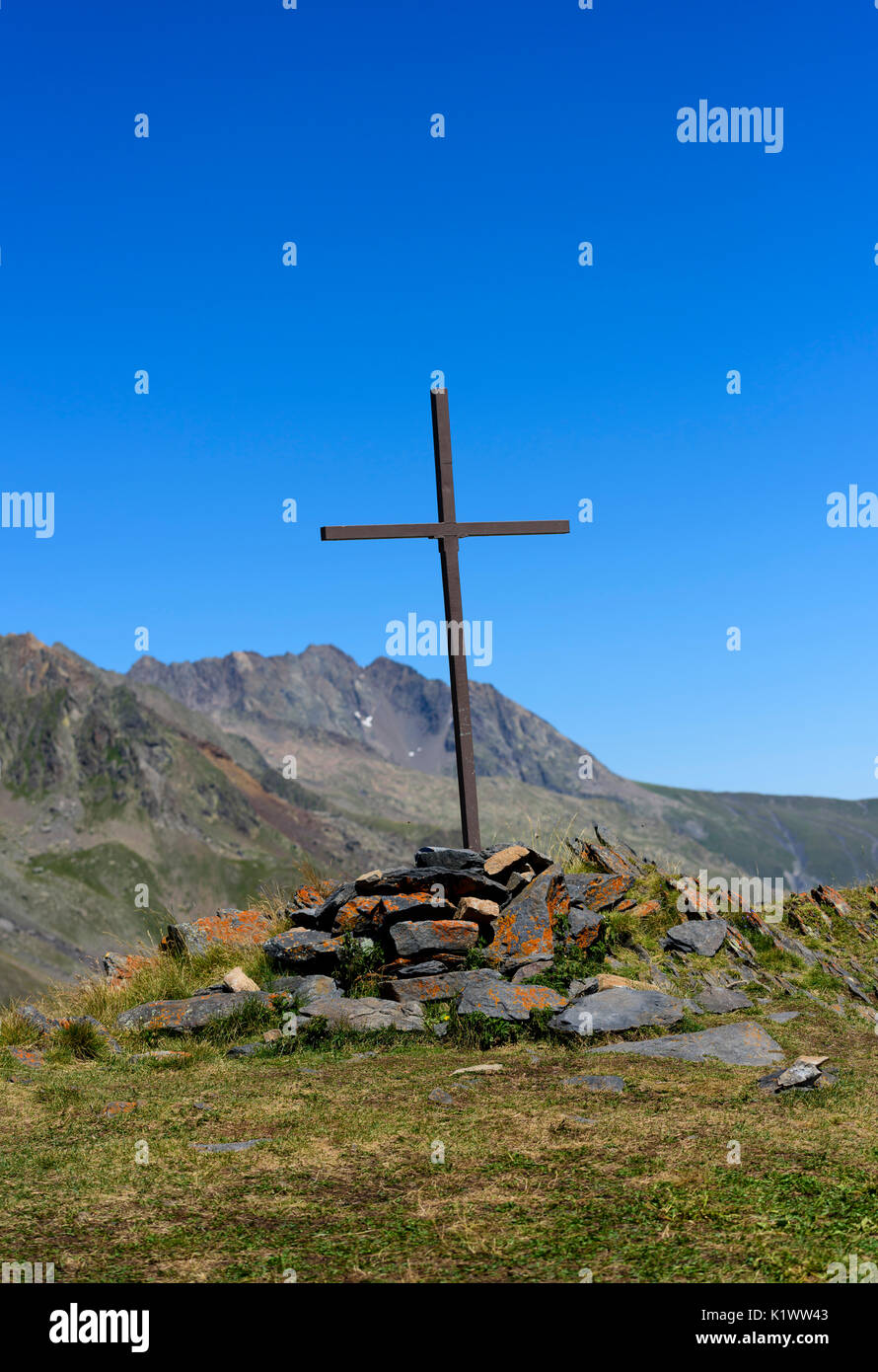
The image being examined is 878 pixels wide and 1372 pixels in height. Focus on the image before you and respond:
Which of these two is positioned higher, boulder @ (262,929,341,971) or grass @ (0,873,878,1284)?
boulder @ (262,929,341,971)

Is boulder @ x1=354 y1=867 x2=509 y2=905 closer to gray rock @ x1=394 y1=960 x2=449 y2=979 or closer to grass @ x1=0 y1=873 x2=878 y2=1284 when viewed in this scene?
gray rock @ x1=394 y1=960 x2=449 y2=979

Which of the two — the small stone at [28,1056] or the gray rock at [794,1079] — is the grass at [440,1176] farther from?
the small stone at [28,1056]

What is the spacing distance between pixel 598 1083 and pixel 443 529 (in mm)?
9860

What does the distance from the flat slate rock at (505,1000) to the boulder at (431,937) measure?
119cm

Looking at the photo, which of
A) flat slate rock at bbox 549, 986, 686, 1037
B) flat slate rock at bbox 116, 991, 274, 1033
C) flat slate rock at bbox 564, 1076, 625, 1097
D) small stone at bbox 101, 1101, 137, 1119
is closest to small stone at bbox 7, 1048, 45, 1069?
flat slate rock at bbox 116, 991, 274, 1033

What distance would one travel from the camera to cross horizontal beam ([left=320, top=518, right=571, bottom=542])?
1698 centimetres

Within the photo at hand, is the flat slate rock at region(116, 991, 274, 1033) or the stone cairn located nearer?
the stone cairn

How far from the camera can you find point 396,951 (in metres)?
14.2

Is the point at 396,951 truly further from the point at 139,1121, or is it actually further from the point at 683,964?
the point at 139,1121

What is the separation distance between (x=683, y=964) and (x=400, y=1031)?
4560 mm

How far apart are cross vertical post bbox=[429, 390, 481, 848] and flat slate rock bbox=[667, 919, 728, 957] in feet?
11.3

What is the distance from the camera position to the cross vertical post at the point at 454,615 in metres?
17.0

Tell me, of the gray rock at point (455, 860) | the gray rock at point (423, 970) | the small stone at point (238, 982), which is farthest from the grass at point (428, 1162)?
the gray rock at point (455, 860)
